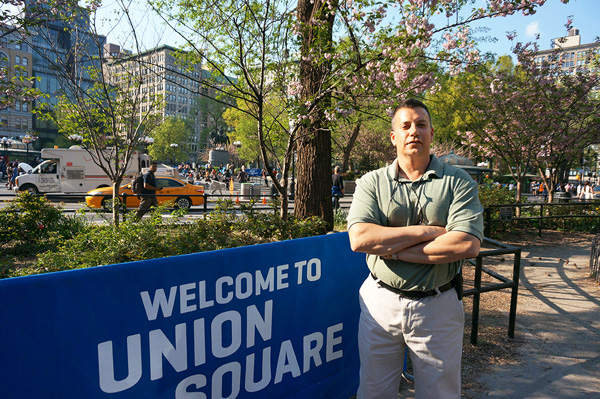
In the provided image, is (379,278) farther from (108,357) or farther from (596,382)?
(596,382)

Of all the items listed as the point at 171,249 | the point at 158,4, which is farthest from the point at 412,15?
the point at 171,249

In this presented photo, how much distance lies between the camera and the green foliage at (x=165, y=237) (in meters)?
4.32

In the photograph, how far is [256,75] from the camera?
696 centimetres

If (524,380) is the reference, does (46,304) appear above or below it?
above

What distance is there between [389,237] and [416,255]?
0.55 ft

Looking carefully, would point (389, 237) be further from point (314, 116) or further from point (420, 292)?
point (314, 116)

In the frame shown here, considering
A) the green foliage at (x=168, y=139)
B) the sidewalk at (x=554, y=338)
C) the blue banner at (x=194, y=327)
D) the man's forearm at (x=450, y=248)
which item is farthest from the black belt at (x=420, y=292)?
the green foliage at (x=168, y=139)

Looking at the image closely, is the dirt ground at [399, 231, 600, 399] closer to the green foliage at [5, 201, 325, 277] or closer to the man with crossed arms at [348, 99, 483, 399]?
the man with crossed arms at [348, 99, 483, 399]

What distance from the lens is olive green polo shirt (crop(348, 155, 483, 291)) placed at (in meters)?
2.23

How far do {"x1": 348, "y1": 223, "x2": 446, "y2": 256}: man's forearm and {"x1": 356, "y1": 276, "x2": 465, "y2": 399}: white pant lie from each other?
0.88ft

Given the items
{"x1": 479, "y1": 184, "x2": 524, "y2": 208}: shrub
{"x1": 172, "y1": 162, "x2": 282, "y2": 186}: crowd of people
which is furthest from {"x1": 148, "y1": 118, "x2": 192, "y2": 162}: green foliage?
{"x1": 479, "y1": 184, "x2": 524, "y2": 208}: shrub

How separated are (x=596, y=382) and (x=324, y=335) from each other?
2.50 metres

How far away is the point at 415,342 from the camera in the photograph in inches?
88.7

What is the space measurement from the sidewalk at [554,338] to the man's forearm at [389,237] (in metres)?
1.97
